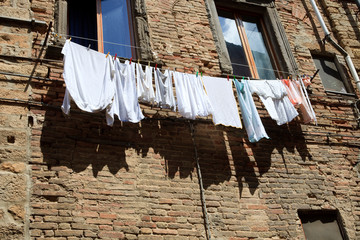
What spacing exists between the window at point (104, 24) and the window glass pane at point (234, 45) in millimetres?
1790

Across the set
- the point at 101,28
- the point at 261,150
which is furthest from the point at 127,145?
the point at 101,28

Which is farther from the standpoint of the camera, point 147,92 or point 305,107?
point 305,107

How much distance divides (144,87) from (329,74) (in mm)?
4004

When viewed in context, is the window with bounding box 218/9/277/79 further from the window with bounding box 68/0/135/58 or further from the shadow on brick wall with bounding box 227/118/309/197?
the window with bounding box 68/0/135/58

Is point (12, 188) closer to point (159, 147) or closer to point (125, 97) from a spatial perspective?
point (125, 97)

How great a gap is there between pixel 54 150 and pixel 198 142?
191 cm

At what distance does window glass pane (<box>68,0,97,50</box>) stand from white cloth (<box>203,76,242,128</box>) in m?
1.89

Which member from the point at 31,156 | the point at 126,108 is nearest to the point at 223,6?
the point at 126,108

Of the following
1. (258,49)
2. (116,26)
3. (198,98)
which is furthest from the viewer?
(258,49)

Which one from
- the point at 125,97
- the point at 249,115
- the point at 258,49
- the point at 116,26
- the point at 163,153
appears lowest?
the point at 163,153

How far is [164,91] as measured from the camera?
5.16 meters

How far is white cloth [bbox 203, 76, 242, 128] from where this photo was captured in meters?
5.24

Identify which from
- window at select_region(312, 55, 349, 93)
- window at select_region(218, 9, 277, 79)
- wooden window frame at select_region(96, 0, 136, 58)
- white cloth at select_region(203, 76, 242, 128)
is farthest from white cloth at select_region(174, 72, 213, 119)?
window at select_region(312, 55, 349, 93)

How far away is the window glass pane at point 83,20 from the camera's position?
5910 millimetres
